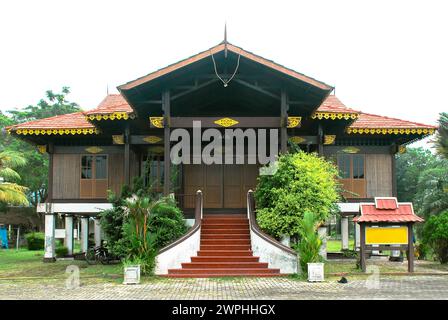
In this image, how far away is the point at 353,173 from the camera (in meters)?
20.6

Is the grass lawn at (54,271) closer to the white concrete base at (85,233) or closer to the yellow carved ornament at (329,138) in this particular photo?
the white concrete base at (85,233)

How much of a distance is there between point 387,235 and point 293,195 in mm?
2695

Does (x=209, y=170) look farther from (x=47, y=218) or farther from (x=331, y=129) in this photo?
(x=47, y=218)

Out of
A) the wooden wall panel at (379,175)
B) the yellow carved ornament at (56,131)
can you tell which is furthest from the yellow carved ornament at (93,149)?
the wooden wall panel at (379,175)

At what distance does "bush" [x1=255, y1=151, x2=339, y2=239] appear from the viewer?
50.1ft

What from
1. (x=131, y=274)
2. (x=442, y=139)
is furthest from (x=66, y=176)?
(x=442, y=139)

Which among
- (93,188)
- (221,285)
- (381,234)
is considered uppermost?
(93,188)

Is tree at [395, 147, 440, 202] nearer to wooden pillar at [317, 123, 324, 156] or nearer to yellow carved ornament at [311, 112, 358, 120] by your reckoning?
wooden pillar at [317, 123, 324, 156]

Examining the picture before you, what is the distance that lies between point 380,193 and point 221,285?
401 inches

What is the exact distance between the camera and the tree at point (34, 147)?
3991 cm

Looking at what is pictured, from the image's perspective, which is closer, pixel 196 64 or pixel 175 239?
pixel 175 239

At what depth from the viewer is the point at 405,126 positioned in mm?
19406

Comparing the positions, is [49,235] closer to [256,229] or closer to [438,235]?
[256,229]
